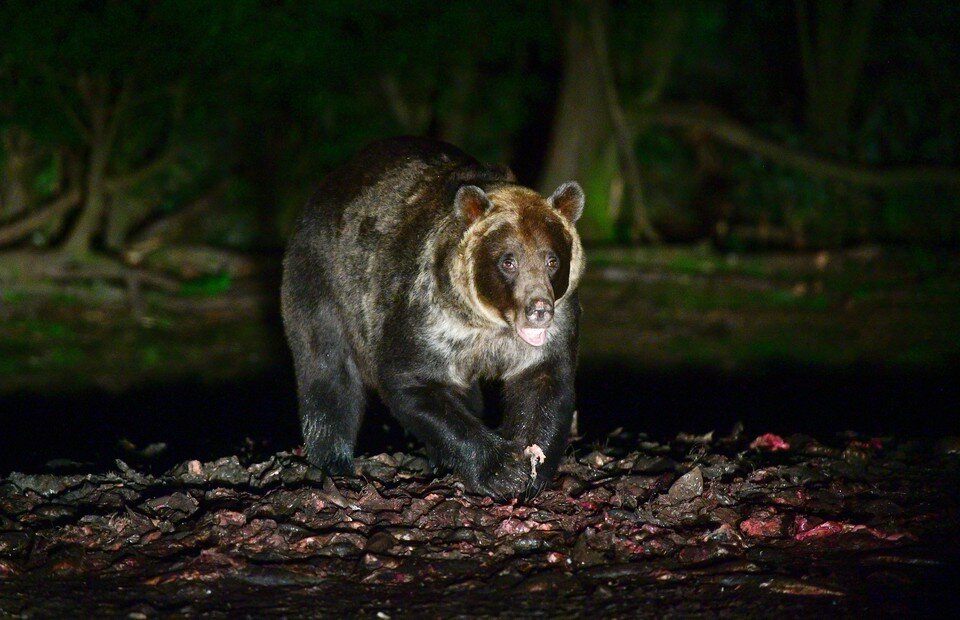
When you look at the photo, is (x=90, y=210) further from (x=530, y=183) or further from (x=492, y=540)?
(x=492, y=540)

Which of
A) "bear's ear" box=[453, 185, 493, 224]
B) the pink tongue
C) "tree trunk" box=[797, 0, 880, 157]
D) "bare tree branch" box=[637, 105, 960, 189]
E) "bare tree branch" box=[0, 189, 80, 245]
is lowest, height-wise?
the pink tongue

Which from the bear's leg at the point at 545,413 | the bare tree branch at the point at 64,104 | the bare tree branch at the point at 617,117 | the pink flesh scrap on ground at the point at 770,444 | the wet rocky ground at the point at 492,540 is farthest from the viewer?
the bare tree branch at the point at 617,117

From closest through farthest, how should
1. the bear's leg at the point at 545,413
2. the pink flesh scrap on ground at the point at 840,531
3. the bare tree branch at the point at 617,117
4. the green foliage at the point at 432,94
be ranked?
1. the pink flesh scrap on ground at the point at 840,531
2. the bear's leg at the point at 545,413
3. the green foliage at the point at 432,94
4. the bare tree branch at the point at 617,117

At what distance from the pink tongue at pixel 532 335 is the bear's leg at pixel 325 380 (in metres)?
1.52

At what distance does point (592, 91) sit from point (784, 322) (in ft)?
14.3

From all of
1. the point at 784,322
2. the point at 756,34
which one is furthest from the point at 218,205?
the point at 756,34

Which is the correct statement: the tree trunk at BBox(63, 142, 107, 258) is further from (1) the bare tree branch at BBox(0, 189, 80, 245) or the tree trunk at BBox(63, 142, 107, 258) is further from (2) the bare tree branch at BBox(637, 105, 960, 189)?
(2) the bare tree branch at BBox(637, 105, 960, 189)

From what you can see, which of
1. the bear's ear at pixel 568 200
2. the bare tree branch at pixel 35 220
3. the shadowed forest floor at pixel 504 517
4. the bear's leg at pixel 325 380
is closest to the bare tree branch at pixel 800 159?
the shadowed forest floor at pixel 504 517

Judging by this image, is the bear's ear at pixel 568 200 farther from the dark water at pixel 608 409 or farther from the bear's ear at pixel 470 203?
the dark water at pixel 608 409

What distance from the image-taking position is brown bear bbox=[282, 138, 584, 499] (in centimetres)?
614

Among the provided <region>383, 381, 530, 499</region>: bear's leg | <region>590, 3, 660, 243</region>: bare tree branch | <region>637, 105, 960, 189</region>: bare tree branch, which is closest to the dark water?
<region>383, 381, 530, 499</region>: bear's leg

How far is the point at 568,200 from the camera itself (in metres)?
6.43

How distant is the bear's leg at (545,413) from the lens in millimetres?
6273

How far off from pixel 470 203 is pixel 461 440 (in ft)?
4.08
